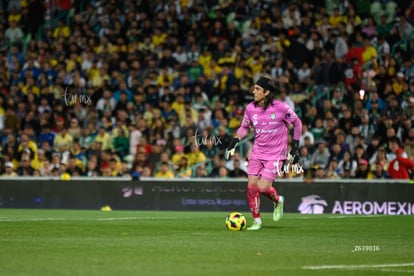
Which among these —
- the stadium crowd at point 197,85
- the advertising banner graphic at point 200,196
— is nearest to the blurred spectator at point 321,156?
the stadium crowd at point 197,85

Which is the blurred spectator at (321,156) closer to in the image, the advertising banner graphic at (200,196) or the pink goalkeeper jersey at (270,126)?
the advertising banner graphic at (200,196)

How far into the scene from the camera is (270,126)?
16266 mm

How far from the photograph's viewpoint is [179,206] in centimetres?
2591

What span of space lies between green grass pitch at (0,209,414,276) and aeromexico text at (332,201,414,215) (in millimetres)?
6632

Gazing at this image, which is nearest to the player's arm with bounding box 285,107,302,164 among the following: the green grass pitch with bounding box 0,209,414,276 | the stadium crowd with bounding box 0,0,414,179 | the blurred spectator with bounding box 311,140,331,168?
the green grass pitch with bounding box 0,209,414,276

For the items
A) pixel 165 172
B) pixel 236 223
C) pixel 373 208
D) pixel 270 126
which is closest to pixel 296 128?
pixel 270 126

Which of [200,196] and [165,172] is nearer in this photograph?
[200,196]

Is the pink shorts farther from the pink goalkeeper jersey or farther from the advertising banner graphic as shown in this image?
the advertising banner graphic

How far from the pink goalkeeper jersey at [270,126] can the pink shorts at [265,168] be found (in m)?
0.08

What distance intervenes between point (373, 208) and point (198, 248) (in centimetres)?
1308

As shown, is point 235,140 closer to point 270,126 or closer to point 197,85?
point 270,126

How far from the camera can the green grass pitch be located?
10.5 metres

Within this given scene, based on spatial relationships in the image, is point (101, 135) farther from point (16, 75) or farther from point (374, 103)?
point (374, 103)

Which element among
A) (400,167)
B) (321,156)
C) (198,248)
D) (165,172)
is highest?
(321,156)
